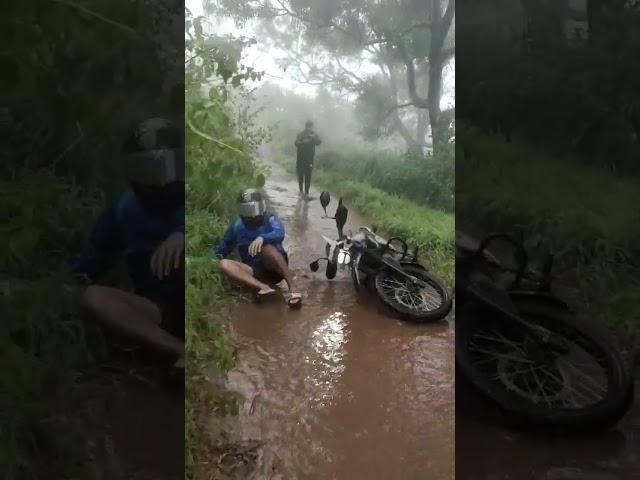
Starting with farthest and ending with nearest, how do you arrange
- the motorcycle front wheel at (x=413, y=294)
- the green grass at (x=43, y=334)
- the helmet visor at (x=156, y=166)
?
the motorcycle front wheel at (x=413, y=294) < the helmet visor at (x=156, y=166) < the green grass at (x=43, y=334)

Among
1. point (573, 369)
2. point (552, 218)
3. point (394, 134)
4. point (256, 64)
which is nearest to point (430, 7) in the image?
point (394, 134)

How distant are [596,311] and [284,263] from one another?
0.73 meters

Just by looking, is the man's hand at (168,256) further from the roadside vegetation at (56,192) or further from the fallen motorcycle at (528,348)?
the fallen motorcycle at (528,348)

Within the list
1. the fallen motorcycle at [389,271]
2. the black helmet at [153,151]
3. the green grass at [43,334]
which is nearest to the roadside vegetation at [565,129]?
the fallen motorcycle at [389,271]

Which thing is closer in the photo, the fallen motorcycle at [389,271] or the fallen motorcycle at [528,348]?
the fallen motorcycle at [528,348]

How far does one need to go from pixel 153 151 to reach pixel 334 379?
0.69 meters

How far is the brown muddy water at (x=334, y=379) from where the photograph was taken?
132 cm

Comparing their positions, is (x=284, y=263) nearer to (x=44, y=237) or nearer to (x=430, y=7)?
(x=44, y=237)

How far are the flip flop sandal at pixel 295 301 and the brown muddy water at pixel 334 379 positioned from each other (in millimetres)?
15

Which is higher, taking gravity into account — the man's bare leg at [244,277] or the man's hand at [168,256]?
the man's hand at [168,256]

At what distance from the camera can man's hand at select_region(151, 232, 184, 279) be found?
1.29m

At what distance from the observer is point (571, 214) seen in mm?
1261

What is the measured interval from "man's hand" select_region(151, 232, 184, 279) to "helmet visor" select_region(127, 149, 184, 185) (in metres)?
0.13

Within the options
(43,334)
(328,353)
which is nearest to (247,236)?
(328,353)
